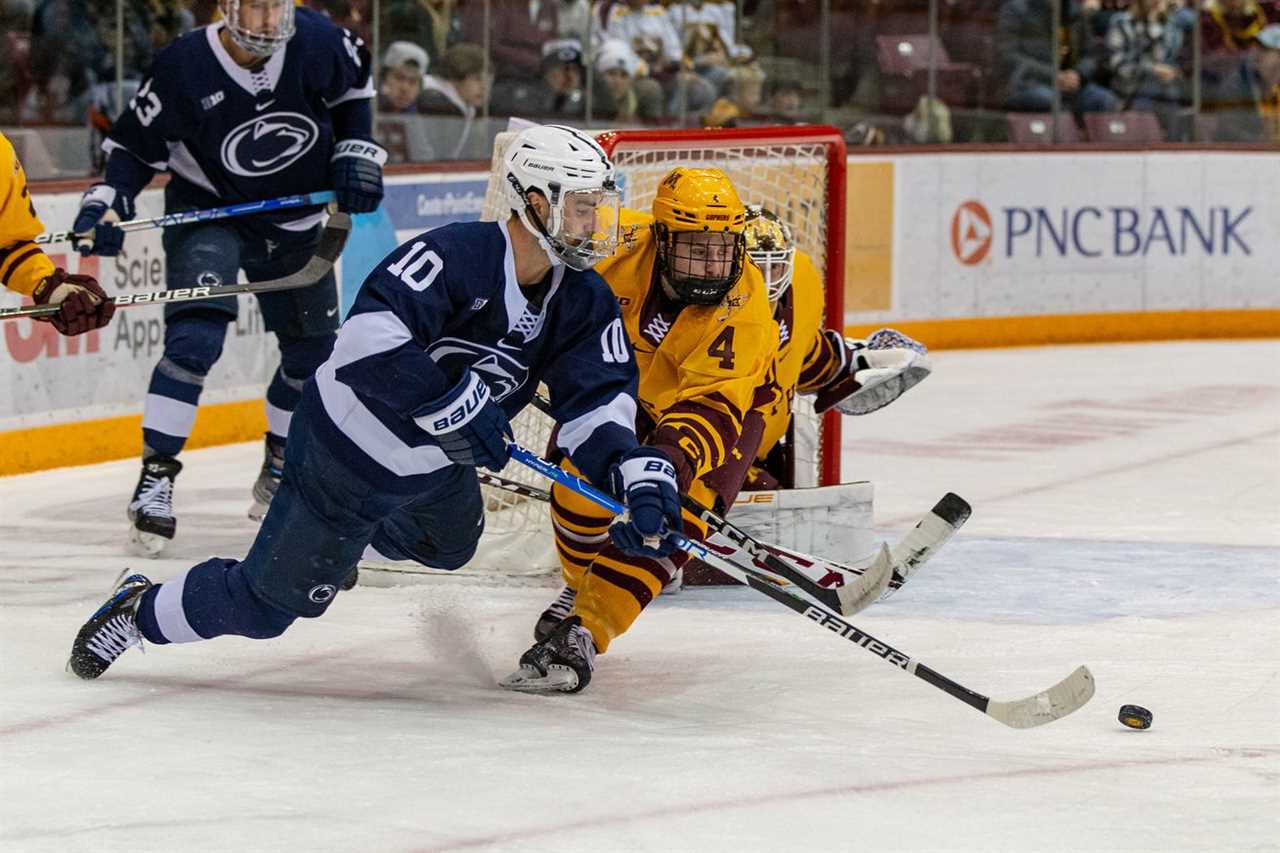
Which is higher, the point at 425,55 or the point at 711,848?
the point at 425,55

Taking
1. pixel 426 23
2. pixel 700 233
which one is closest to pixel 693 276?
pixel 700 233

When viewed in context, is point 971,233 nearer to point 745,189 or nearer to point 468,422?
point 745,189

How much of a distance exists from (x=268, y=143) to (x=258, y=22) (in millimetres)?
298

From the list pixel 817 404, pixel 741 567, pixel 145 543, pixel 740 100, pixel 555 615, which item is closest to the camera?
pixel 741 567

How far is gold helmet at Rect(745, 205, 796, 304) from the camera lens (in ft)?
13.6

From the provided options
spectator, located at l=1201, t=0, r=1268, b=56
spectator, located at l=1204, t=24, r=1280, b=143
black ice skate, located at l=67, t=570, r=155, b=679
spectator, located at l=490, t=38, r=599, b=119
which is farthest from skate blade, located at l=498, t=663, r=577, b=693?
spectator, located at l=1201, t=0, r=1268, b=56

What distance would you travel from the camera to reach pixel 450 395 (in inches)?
123

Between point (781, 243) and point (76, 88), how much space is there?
8.82 feet

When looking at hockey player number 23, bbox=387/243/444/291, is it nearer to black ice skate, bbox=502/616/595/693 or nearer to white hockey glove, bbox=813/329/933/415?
black ice skate, bbox=502/616/595/693

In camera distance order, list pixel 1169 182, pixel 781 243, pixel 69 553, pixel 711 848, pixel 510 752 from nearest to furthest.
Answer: pixel 711 848
pixel 510 752
pixel 781 243
pixel 69 553
pixel 1169 182

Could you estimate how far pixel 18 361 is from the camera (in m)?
5.64

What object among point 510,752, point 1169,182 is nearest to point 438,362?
point 510,752

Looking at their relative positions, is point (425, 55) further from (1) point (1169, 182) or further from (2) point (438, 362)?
(2) point (438, 362)

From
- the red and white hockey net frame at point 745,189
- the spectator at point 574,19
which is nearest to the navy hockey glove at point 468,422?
the red and white hockey net frame at point 745,189
